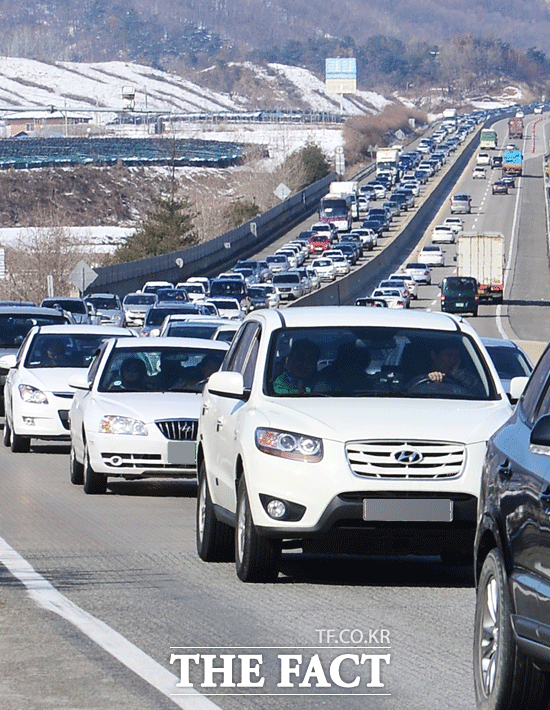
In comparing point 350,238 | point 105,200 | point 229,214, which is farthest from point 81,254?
point 105,200

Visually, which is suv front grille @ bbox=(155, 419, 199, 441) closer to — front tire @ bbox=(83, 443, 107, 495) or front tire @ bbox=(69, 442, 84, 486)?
front tire @ bbox=(83, 443, 107, 495)

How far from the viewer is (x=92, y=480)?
15398mm

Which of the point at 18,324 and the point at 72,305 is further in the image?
the point at 72,305

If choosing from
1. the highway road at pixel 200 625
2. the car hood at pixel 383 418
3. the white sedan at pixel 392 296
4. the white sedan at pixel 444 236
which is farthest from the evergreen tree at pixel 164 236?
the car hood at pixel 383 418

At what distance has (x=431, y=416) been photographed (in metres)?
9.63

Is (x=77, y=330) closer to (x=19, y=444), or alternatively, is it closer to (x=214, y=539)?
(x=19, y=444)

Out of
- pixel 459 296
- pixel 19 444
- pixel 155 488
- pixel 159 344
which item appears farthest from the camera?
pixel 459 296

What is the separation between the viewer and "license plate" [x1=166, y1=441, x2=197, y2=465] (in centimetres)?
1517

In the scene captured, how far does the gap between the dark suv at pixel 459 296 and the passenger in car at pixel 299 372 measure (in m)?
60.5

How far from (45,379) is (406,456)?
1112cm

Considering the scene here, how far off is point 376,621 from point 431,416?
161 centimetres

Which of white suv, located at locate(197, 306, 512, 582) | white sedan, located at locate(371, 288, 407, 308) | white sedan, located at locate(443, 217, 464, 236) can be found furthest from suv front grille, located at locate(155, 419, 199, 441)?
white sedan, located at locate(443, 217, 464, 236)

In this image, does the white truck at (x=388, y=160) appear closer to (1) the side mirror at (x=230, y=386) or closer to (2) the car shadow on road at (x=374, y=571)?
(2) the car shadow on road at (x=374, y=571)

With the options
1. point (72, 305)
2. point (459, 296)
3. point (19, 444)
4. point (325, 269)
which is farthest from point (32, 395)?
point (325, 269)
